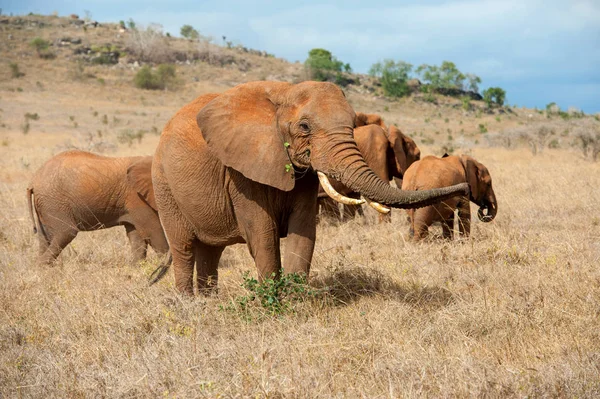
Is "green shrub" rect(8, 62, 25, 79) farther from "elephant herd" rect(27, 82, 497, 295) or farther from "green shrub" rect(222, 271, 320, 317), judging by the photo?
"green shrub" rect(222, 271, 320, 317)

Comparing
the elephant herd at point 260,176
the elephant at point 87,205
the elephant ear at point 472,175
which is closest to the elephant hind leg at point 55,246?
the elephant at point 87,205

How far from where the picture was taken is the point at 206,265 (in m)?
7.00

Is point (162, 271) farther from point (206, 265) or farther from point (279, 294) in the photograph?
point (279, 294)

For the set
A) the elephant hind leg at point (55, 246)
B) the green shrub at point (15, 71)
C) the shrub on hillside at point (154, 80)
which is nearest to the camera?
the elephant hind leg at point (55, 246)

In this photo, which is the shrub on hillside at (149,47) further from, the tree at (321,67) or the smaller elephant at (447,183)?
the smaller elephant at (447,183)

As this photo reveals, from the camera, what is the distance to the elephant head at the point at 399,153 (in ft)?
40.3

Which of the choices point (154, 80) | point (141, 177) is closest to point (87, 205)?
point (141, 177)

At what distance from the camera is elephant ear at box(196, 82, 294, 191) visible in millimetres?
5410

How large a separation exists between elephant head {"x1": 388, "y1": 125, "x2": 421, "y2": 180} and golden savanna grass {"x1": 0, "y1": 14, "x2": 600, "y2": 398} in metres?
2.34

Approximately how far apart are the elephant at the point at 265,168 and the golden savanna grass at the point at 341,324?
0.60m

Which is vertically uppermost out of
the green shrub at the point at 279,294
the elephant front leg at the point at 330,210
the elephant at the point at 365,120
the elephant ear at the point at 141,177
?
the elephant at the point at 365,120

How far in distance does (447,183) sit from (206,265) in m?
3.75

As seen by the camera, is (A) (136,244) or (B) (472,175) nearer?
(A) (136,244)

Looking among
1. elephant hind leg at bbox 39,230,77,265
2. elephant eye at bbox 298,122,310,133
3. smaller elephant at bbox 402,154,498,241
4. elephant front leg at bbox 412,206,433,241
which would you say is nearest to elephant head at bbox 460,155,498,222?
smaller elephant at bbox 402,154,498,241
